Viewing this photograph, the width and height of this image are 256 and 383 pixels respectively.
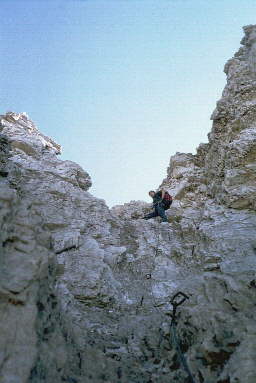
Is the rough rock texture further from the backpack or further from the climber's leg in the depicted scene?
the backpack

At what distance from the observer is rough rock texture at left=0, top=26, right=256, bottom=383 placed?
637cm

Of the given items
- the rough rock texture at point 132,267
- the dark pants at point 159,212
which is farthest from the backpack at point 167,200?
the rough rock texture at point 132,267

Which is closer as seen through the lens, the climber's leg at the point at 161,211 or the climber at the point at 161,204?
the climber's leg at the point at 161,211

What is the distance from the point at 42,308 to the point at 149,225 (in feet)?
31.3

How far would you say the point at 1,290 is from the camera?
5.92 metres

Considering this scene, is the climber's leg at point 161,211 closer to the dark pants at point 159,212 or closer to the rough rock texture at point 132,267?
the dark pants at point 159,212

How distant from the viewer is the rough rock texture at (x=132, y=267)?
6.37 m

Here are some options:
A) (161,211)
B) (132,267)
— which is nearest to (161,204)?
(161,211)

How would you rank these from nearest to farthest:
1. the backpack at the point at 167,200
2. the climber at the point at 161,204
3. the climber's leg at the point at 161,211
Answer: the climber's leg at the point at 161,211, the climber at the point at 161,204, the backpack at the point at 167,200

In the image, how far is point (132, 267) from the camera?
13.1 metres

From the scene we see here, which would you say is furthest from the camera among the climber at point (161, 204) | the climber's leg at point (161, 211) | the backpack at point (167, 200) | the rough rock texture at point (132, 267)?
the backpack at point (167, 200)

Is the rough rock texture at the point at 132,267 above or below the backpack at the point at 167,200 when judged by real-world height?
below

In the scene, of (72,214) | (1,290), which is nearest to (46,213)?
(72,214)

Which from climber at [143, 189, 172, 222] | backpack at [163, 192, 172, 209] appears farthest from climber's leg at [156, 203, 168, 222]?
backpack at [163, 192, 172, 209]
